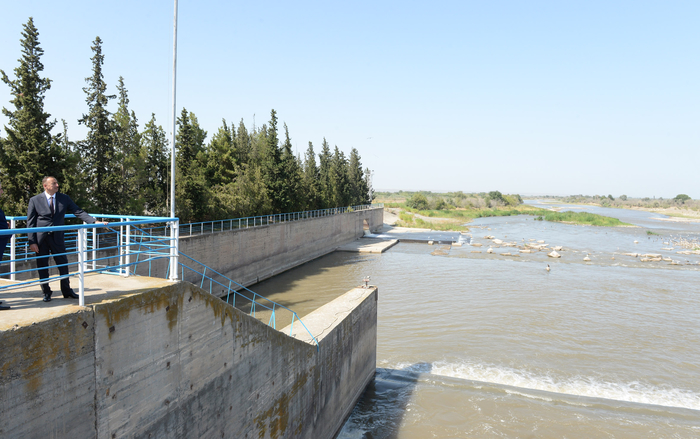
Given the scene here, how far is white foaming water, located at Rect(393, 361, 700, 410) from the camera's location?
41.4 feet

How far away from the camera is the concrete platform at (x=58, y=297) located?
3.85m

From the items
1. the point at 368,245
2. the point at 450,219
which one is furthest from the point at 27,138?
the point at 450,219

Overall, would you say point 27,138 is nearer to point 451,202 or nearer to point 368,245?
point 368,245

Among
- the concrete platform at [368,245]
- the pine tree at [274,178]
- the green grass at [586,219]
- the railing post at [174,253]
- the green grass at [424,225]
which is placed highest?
the pine tree at [274,178]

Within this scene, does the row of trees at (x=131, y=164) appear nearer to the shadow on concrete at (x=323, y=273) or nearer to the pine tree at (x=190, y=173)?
the pine tree at (x=190, y=173)

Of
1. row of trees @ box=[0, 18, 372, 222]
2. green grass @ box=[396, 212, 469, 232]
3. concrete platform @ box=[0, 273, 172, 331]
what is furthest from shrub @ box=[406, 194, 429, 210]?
concrete platform @ box=[0, 273, 172, 331]

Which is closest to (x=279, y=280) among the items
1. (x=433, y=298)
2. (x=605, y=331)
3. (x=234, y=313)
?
(x=433, y=298)

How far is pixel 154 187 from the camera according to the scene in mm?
26453

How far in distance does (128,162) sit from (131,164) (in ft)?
1.30

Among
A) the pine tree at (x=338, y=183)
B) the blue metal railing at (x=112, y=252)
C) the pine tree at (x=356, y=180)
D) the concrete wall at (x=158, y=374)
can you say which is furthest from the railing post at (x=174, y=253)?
the pine tree at (x=356, y=180)

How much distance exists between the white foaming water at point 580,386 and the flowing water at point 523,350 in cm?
4

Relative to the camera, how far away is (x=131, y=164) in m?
24.3

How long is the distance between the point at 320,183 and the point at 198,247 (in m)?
28.2

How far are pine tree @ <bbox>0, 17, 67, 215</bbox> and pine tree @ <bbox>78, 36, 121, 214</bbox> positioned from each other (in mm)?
3834
